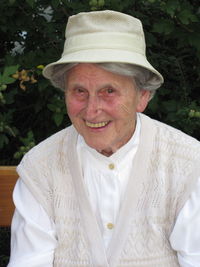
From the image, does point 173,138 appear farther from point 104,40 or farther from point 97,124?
point 104,40

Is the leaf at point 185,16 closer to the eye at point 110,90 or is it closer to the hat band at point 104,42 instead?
the hat band at point 104,42

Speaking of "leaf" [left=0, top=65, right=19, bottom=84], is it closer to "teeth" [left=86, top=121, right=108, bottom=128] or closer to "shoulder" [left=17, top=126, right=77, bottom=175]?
"shoulder" [left=17, top=126, right=77, bottom=175]

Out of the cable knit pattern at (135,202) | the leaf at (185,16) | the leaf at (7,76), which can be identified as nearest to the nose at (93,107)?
the cable knit pattern at (135,202)

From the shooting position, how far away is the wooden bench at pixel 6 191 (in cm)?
286

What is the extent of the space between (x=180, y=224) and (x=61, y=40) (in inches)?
59.9

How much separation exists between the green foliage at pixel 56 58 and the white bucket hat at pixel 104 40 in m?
0.62

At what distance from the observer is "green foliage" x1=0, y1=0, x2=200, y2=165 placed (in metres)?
2.98

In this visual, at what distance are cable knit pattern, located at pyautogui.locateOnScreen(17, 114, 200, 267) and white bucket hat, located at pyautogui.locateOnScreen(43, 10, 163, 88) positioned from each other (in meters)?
0.42

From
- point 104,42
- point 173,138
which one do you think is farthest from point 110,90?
point 173,138

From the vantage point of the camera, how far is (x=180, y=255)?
235cm

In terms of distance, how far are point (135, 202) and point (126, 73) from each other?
1.93ft

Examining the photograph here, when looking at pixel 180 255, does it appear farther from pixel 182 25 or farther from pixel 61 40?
pixel 61 40

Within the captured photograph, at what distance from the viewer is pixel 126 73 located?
85.6 inches

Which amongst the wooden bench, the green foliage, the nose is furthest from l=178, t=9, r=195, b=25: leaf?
the wooden bench
